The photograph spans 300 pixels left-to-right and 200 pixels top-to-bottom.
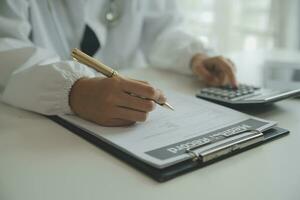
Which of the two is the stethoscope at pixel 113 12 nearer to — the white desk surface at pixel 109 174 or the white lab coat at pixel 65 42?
the white lab coat at pixel 65 42

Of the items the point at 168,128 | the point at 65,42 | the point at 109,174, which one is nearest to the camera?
the point at 109,174

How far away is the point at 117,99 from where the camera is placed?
51cm

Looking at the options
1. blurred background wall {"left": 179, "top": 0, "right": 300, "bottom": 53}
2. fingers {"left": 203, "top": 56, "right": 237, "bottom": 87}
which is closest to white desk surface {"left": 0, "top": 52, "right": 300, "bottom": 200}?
fingers {"left": 203, "top": 56, "right": 237, "bottom": 87}

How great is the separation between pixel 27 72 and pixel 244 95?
1.24 feet

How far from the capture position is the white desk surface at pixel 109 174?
351 millimetres

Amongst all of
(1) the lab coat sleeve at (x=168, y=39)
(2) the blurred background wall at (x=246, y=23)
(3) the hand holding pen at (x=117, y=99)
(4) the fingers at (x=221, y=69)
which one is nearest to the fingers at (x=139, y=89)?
(3) the hand holding pen at (x=117, y=99)

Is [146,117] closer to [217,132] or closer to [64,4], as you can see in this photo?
[217,132]

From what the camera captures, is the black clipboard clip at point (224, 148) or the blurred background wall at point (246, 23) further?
the blurred background wall at point (246, 23)

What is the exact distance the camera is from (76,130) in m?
0.51

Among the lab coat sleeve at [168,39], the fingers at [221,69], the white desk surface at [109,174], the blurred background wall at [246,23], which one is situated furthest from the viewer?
the blurred background wall at [246,23]

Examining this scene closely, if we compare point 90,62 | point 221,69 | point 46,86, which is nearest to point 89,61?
point 90,62

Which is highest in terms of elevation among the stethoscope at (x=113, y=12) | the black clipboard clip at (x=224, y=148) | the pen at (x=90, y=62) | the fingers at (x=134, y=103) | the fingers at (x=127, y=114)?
the stethoscope at (x=113, y=12)

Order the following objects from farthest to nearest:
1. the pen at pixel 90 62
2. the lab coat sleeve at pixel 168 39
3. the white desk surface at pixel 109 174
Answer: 1. the lab coat sleeve at pixel 168 39
2. the pen at pixel 90 62
3. the white desk surface at pixel 109 174

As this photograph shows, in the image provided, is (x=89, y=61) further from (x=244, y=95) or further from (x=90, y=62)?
(x=244, y=95)
